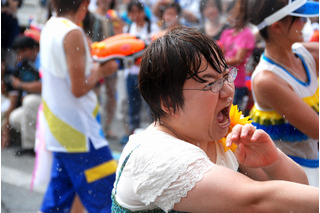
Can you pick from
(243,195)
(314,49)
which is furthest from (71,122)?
(243,195)

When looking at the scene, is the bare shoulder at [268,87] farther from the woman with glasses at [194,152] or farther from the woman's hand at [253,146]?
the woman's hand at [253,146]

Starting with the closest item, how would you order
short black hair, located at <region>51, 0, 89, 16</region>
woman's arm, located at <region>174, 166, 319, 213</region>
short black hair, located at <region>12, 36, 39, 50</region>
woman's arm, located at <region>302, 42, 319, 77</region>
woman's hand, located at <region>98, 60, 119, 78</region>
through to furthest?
1. woman's arm, located at <region>174, 166, 319, 213</region>
2. woman's arm, located at <region>302, 42, 319, 77</region>
3. short black hair, located at <region>51, 0, 89, 16</region>
4. woman's hand, located at <region>98, 60, 119, 78</region>
5. short black hair, located at <region>12, 36, 39, 50</region>

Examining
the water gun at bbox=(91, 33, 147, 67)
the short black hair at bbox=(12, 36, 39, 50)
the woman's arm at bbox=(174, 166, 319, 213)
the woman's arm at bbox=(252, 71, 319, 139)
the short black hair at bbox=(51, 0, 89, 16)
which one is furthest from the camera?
the short black hair at bbox=(12, 36, 39, 50)

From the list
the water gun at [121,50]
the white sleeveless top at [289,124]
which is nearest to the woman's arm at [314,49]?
the white sleeveless top at [289,124]

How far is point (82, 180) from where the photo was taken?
3.37 m

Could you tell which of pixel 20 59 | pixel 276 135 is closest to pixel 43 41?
pixel 276 135

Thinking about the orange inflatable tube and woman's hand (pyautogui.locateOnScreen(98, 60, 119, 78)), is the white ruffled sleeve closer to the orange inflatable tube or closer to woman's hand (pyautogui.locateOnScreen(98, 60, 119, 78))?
woman's hand (pyautogui.locateOnScreen(98, 60, 119, 78))

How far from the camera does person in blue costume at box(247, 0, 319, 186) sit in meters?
2.68

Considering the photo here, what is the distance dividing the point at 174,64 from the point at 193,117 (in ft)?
0.58

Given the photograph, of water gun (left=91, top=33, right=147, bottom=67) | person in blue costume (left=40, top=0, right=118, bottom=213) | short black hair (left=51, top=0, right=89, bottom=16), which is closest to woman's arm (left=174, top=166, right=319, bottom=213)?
person in blue costume (left=40, top=0, right=118, bottom=213)

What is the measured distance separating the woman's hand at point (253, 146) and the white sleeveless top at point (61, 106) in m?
1.96

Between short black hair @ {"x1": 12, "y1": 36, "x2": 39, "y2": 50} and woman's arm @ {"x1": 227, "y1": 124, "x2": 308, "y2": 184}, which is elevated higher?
woman's arm @ {"x1": 227, "y1": 124, "x2": 308, "y2": 184}

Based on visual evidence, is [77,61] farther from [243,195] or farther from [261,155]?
[243,195]

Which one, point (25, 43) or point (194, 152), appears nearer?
point (194, 152)
